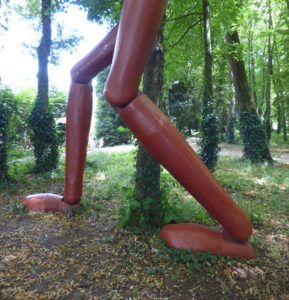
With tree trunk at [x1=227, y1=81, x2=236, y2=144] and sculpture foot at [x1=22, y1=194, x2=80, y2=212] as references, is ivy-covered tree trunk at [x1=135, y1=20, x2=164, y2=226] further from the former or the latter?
tree trunk at [x1=227, y1=81, x2=236, y2=144]

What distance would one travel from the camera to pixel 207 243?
3225mm

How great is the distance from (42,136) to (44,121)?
0.46 m

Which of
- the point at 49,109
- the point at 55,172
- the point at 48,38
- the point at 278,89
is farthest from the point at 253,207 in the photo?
the point at 278,89

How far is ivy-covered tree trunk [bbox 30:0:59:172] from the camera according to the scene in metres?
8.05

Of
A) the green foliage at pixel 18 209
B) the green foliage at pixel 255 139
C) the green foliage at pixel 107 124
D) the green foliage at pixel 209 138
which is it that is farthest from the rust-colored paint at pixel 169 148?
the green foliage at pixel 107 124

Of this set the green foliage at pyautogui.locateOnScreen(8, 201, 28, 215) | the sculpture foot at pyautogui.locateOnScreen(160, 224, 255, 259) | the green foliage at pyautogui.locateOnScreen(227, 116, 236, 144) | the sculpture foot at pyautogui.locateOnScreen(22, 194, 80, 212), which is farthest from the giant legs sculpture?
the green foliage at pyautogui.locateOnScreen(227, 116, 236, 144)

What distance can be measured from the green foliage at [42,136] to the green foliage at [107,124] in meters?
10.8

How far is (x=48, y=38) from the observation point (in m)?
8.32

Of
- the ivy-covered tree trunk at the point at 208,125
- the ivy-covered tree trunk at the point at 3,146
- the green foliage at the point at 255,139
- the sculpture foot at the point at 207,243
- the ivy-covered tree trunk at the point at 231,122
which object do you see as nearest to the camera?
the sculpture foot at the point at 207,243

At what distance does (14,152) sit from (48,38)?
3780mm

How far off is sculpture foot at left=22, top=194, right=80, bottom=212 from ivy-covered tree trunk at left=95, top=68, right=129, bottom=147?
14.2 metres

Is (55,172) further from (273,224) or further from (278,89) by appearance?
(278,89)

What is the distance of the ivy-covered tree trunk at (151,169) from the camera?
3.77m

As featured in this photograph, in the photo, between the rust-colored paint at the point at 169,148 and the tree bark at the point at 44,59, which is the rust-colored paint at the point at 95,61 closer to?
the rust-colored paint at the point at 169,148
